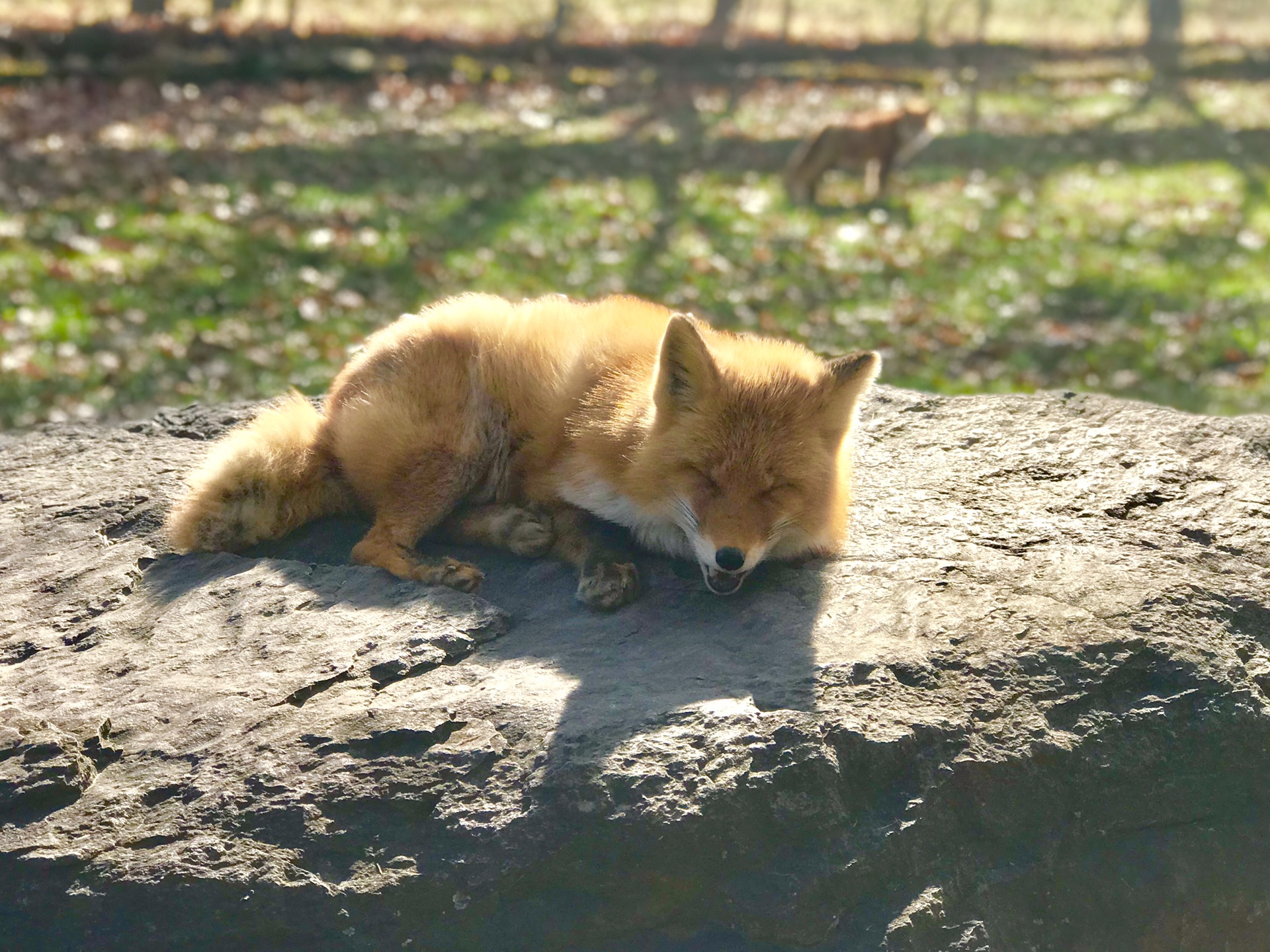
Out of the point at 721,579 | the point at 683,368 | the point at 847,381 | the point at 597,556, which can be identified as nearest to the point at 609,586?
the point at 597,556

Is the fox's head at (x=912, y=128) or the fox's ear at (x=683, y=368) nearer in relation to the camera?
the fox's ear at (x=683, y=368)

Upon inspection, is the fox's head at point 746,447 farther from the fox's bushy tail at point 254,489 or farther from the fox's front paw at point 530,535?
the fox's bushy tail at point 254,489

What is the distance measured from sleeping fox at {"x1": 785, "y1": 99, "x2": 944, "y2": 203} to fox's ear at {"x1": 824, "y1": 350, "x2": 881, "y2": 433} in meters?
10.7

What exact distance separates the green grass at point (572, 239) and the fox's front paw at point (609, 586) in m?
5.31

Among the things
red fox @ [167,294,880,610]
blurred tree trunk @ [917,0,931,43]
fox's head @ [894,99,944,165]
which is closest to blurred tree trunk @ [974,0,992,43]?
blurred tree trunk @ [917,0,931,43]

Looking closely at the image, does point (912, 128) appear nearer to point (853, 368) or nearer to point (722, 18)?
point (722, 18)

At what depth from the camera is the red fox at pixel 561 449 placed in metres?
3.90

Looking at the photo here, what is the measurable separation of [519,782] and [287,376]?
6.27 metres

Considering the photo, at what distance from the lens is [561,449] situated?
14.4 ft

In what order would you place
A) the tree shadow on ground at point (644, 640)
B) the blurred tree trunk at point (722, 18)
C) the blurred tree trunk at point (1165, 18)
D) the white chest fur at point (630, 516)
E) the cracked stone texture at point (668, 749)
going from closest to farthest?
the cracked stone texture at point (668, 749)
the tree shadow on ground at point (644, 640)
the white chest fur at point (630, 516)
the blurred tree trunk at point (722, 18)
the blurred tree trunk at point (1165, 18)

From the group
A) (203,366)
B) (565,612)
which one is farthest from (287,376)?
(565,612)

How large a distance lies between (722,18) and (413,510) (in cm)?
2340

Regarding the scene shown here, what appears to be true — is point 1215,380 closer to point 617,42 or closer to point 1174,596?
point 1174,596

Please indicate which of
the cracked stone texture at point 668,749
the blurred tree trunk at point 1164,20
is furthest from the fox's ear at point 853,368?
the blurred tree trunk at point 1164,20
